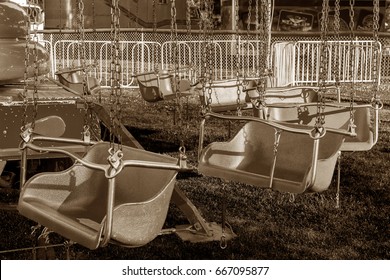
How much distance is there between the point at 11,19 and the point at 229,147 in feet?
7.50

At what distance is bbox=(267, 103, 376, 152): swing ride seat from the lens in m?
5.96

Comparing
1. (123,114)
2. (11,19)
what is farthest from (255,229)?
(123,114)

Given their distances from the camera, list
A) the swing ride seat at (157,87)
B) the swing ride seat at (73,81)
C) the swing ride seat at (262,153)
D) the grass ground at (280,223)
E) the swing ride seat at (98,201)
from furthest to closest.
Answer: the swing ride seat at (157,87)
the swing ride seat at (73,81)
the grass ground at (280,223)
the swing ride seat at (262,153)
the swing ride seat at (98,201)

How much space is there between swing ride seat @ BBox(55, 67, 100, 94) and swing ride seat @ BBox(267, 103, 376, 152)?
2959 mm

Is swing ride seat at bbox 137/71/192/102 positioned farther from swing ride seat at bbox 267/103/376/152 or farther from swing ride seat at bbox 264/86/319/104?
swing ride seat at bbox 267/103/376/152

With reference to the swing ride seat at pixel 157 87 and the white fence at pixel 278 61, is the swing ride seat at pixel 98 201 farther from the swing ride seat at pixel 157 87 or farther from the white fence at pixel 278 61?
the white fence at pixel 278 61

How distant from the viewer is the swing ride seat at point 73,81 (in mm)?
8703

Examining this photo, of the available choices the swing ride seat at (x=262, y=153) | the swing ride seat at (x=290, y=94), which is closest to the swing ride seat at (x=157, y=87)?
the swing ride seat at (x=290, y=94)

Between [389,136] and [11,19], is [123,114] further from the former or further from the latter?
[11,19]

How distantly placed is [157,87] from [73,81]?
37.7 inches

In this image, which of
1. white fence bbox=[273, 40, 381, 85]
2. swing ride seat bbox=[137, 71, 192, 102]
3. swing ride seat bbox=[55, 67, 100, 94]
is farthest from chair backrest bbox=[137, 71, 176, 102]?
white fence bbox=[273, 40, 381, 85]

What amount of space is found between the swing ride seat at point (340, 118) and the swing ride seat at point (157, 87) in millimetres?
2859

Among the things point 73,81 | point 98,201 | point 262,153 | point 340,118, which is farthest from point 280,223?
point 73,81
